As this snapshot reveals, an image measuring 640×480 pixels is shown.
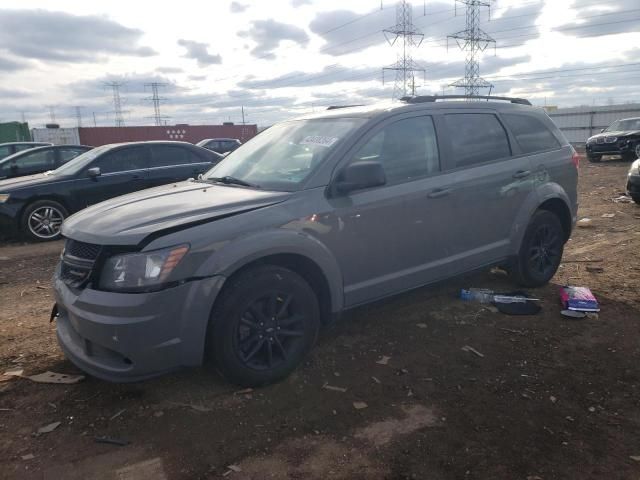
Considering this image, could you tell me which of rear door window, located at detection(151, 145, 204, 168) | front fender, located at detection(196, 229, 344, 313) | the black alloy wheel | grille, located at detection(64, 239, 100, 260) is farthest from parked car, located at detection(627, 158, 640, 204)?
grille, located at detection(64, 239, 100, 260)

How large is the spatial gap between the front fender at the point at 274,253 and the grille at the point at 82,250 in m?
0.66

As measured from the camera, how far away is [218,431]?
2.94 metres

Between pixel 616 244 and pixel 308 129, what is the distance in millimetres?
5135

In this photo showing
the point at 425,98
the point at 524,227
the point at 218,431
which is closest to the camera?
the point at 218,431

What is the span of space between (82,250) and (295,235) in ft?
4.35

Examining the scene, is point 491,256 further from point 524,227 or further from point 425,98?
point 425,98

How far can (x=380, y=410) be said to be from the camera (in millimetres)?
3133

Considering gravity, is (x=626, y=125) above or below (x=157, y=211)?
above

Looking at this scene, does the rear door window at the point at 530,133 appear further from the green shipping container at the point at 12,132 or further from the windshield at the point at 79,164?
the green shipping container at the point at 12,132

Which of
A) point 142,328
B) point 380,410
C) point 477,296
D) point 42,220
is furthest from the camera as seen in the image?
point 42,220

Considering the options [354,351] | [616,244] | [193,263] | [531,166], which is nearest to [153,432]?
[193,263]

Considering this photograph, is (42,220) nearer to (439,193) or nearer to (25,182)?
(25,182)

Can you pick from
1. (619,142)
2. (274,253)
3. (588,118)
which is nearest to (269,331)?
(274,253)

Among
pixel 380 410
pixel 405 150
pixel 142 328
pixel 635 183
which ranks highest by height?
pixel 405 150
